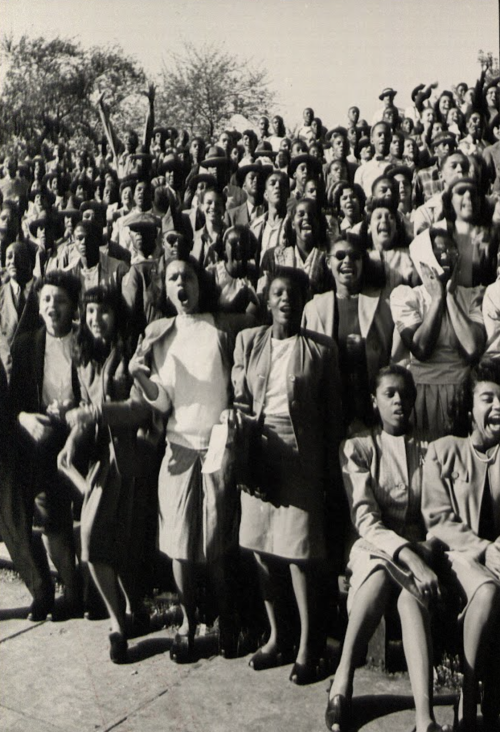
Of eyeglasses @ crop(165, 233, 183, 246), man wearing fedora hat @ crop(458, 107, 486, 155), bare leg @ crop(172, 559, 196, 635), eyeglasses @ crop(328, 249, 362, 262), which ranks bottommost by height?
bare leg @ crop(172, 559, 196, 635)

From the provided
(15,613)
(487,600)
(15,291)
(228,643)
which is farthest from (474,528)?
(15,291)

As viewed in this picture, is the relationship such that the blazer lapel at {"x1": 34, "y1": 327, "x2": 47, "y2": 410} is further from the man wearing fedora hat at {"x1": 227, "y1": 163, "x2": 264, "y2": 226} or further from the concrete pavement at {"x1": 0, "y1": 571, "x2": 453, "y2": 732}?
the man wearing fedora hat at {"x1": 227, "y1": 163, "x2": 264, "y2": 226}

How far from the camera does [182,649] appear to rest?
3.88 metres

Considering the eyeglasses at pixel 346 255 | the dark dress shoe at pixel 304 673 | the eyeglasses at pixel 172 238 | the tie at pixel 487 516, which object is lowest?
the dark dress shoe at pixel 304 673

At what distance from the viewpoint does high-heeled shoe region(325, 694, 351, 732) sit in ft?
10.6

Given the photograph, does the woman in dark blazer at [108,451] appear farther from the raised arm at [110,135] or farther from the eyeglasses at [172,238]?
the raised arm at [110,135]

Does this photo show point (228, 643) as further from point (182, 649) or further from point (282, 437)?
point (282, 437)

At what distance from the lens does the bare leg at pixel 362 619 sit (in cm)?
326

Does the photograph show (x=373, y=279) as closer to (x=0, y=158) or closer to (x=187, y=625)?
(x=187, y=625)

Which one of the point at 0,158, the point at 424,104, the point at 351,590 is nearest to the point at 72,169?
the point at 0,158

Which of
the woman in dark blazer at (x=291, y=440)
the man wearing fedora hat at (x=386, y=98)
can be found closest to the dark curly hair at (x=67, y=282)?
the woman in dark blazer at (x=291, y=440)

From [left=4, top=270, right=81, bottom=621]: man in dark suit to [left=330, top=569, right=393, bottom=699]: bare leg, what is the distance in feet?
5.71

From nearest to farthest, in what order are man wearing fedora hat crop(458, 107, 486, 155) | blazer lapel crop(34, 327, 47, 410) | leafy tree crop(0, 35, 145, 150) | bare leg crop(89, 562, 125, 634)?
bare leg crop(89, 562, 125, 634) → blazer lapel crop(34, 327, 47, 410) → man wearing fedora hat crop(458, 107, 486, 155) → leafy tree crop(0, 35, 145, 150)

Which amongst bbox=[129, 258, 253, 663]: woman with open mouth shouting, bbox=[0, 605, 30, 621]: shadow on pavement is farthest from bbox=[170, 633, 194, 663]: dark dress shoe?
bbox=[0, 605, 30, 621]: shadow on pavement
